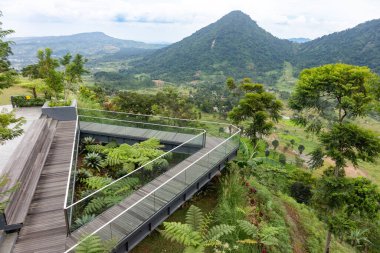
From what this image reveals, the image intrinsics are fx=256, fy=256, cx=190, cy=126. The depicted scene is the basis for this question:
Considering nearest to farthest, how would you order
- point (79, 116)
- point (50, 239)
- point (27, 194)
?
point (50, 239) < point (27, 194) < point (79, 116)

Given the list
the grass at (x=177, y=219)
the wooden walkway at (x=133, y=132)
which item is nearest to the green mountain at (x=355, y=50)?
the wooden walkway at (x=133, y=132)

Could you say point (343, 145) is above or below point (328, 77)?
below

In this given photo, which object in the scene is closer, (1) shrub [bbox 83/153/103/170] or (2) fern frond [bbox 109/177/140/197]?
(2) fern frond [bbox 109/177/140/197]

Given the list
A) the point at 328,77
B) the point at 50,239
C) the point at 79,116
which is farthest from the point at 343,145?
the point at 79,116

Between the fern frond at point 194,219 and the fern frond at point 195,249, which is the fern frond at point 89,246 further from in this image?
the fern frond at point 194,219

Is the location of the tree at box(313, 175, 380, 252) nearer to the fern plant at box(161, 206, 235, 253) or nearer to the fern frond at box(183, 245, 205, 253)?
the fern plant at box(161, 206, 235, 253)

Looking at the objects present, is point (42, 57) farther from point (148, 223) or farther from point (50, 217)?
point (148, 223)

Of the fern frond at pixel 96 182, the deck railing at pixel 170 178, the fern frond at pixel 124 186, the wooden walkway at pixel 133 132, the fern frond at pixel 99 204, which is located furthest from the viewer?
the wooden walkway at pixel 133 132

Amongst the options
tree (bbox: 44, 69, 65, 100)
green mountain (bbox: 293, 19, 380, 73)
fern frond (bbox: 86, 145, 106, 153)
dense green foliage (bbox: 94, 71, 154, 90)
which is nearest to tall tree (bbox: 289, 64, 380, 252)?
fern frond (bbox: 86, 145, 106, 153)
